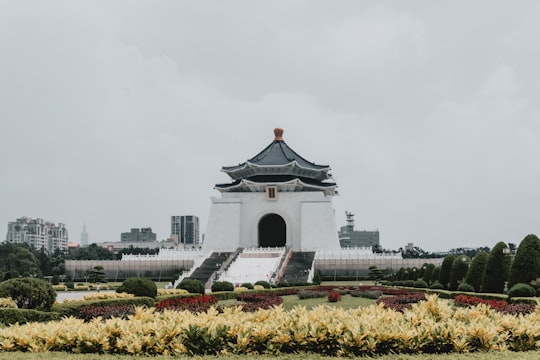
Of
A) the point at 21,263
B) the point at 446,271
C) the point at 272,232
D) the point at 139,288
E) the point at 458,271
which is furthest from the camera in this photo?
the point at 272,232

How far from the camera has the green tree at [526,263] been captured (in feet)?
54.1

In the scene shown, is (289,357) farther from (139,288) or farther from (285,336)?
(139,288)

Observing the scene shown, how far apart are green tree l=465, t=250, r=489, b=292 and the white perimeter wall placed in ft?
76.2

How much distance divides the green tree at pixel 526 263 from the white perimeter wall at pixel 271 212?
25.8 metres

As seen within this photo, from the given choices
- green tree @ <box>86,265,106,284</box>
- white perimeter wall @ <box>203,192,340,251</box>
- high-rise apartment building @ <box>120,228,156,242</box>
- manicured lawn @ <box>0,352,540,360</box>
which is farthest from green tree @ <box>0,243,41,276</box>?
high-rise apartment building @ <box>120,228,156,242</box>

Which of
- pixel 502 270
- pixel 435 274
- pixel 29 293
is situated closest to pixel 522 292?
pixel 502 270

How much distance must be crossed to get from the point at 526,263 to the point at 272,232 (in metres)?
32.1

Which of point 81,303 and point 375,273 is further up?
point 81,303

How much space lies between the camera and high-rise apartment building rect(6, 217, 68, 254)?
113438mm

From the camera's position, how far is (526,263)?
1662 cm

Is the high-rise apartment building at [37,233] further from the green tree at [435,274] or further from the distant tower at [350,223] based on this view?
the green tree at [435,274]

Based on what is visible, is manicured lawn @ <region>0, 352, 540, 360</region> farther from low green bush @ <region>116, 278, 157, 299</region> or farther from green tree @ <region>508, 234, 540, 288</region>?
green tree @ <region>508, 234, 540, 288</region>

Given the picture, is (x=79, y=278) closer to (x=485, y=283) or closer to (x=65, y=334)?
(x=485, y=283)

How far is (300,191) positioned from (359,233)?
79298 mm
